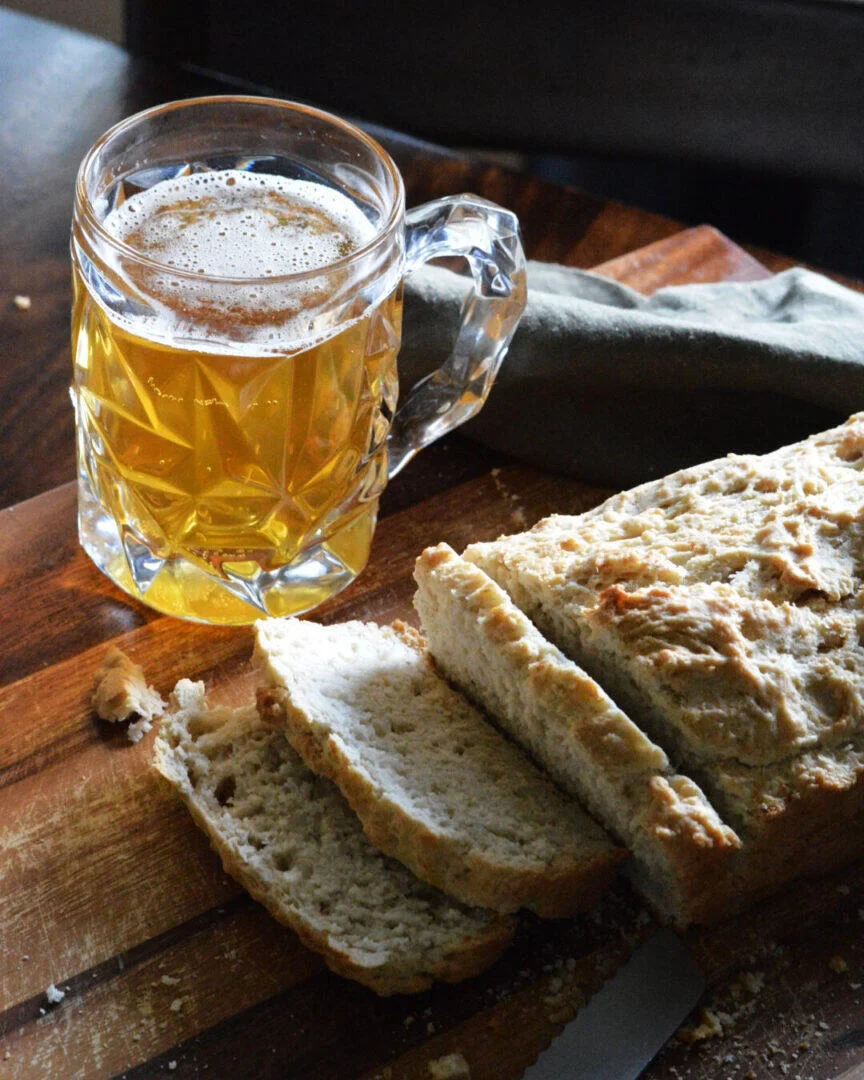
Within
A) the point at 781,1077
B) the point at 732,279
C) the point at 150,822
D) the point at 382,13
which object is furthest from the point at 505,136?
the point at 781,1077

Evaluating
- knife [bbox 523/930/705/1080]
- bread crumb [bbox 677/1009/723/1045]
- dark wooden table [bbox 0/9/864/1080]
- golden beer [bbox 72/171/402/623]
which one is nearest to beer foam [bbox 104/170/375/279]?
golden beer [bbox 72/171/402/623]

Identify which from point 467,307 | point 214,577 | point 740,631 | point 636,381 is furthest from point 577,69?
point 740,631

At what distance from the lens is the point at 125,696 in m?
2.72

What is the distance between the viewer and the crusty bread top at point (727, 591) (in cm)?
234

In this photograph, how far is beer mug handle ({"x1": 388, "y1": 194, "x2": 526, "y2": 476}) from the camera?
2791 millimetres

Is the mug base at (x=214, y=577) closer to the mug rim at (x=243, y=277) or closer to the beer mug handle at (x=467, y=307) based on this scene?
the beer mug handle at (x=467, y=307)

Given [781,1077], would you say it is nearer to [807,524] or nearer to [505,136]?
[807,524]

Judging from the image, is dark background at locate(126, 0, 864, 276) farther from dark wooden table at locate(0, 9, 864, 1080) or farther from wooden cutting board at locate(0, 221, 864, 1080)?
wooden cutting board at locate(0, 221, 864, 1080)

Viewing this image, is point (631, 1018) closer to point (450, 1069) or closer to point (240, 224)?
point (450, 1069)

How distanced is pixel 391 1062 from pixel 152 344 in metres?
1.28

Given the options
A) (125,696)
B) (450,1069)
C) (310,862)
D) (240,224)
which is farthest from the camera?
(125,696)

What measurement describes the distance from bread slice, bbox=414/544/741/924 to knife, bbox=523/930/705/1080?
8 centimetres

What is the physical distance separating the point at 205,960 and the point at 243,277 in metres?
1.18

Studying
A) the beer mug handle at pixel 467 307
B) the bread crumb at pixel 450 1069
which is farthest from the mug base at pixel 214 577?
the bread crumb at pixel 450 1069
